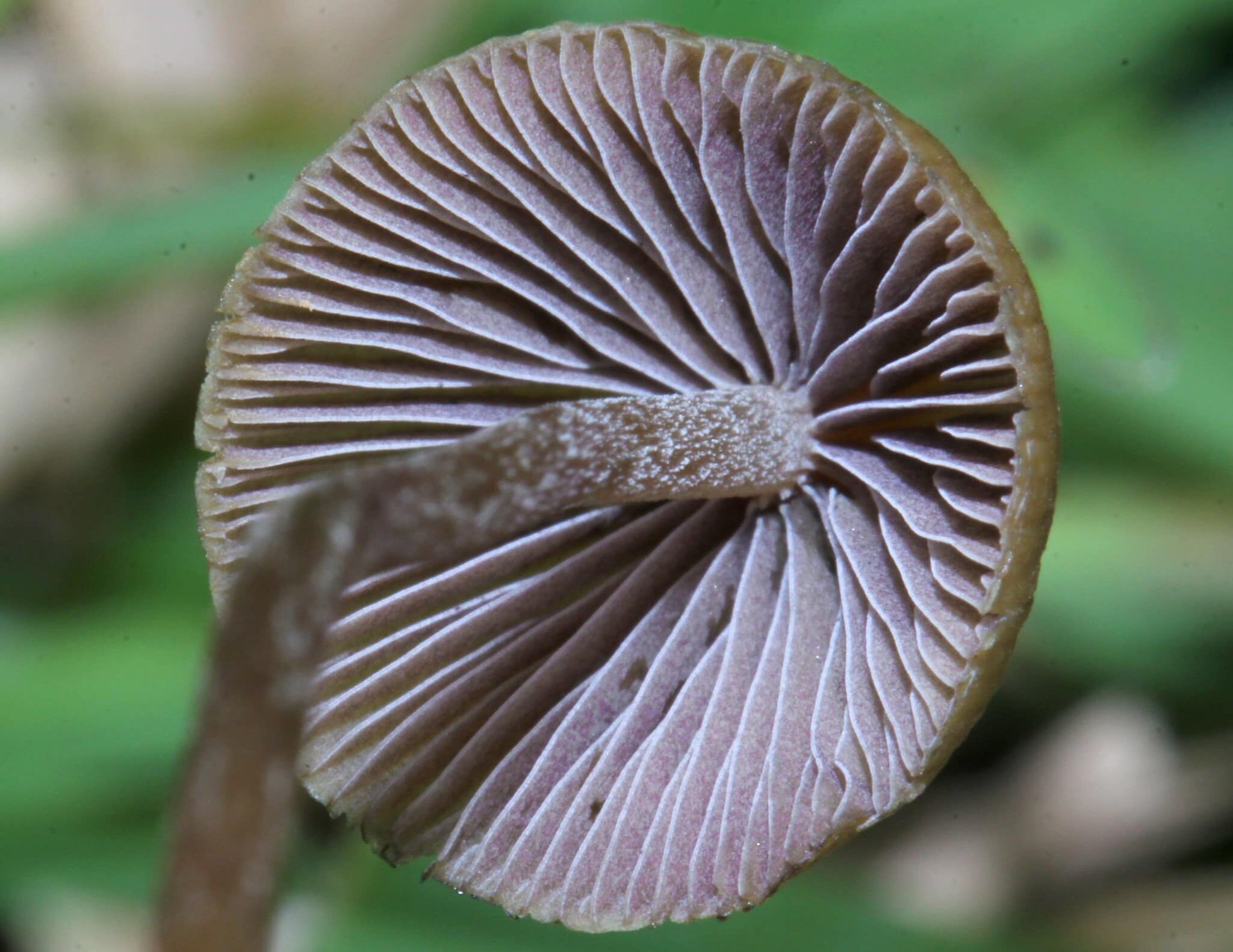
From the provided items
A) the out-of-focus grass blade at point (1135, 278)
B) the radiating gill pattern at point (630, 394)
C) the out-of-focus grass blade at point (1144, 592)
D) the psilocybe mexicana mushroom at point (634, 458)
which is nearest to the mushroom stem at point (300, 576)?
the psilocybe mexicana mushroom at point (634, 458)

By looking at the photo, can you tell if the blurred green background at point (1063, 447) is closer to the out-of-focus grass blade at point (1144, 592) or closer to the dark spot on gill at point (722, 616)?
the out-of-focus grass blade at point (1144, 592)

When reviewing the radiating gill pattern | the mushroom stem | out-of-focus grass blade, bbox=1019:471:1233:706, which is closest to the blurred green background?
out-of-focus grass blade, bbox=1019:471:1233:706

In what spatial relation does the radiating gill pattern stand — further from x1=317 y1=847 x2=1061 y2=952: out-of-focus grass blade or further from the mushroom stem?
the mushroom stem

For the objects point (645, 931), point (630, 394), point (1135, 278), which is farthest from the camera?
point (1135, 278)

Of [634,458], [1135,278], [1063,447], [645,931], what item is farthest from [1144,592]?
[634,458]

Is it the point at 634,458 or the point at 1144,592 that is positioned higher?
the point at 634,458

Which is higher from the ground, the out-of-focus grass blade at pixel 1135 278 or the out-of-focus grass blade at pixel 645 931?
the out-of-focus grass blade at pixel 1135 278

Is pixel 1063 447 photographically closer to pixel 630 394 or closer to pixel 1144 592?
pixel 1144 592
